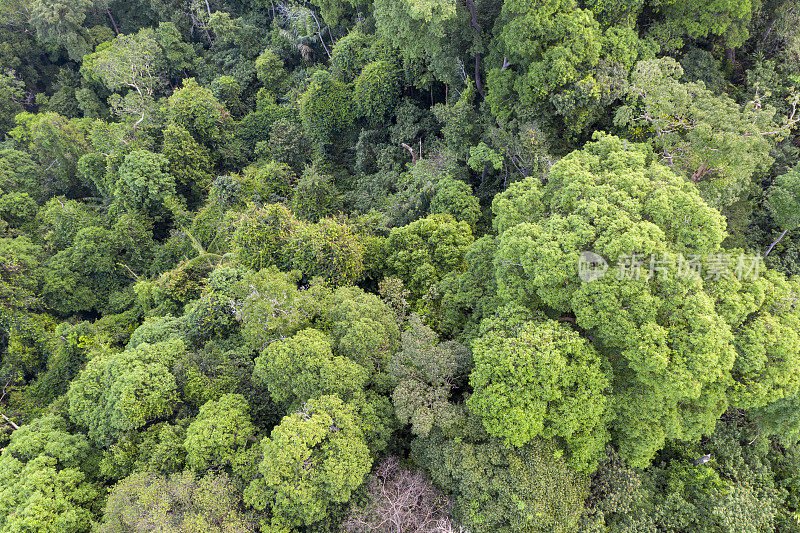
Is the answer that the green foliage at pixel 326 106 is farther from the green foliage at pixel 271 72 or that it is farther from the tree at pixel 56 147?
the tree at pixel 56 147

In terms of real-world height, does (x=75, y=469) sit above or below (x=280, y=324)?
below

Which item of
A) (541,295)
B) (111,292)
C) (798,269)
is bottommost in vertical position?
(111,292)

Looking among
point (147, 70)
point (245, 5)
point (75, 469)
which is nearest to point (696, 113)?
point (75, 469)

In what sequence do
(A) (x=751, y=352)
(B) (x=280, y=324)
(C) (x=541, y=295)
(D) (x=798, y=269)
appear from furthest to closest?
(D) (x=798, y=269)
(B) (x=280, y=324)
(C) (x=541, y=295)
(A) (x=751, y=352)

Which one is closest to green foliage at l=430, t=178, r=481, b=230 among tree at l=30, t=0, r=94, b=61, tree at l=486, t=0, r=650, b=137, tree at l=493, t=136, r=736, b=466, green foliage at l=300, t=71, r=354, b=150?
tree at l=486, t=0, r=650, b=137

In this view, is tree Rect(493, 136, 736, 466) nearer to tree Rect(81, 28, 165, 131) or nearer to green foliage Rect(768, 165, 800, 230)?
green foliage Rect(768, 165, 800, 230)

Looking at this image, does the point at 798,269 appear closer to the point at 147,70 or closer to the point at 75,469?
the point at 75,469
